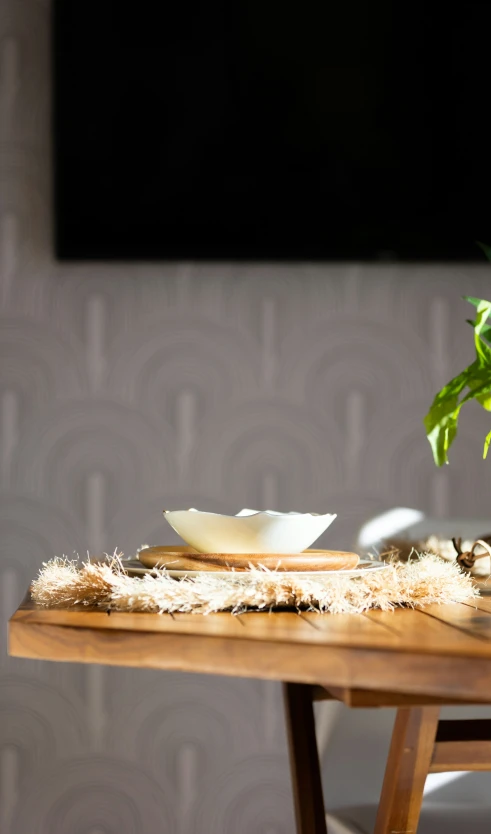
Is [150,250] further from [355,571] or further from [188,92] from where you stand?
[355,571]

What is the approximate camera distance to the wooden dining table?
1.95 ft

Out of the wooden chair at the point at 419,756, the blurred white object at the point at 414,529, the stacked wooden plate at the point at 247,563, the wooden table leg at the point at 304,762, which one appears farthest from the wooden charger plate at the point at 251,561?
the blurred white object at the point at 414,529

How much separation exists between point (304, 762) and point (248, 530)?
0.44 metres

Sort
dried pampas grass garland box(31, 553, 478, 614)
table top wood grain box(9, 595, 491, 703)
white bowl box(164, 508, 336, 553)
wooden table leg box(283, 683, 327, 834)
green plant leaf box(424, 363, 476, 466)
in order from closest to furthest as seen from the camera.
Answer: table top wood grain box(9, 595, 491, 703) → dried pampas grass garland box(31, 553, 478, 614) → white bowl box(164, 508, 336, 553) → green plant leaf box(424, 363, 476, 466) → wooden table leg box(283, 683, 327, 834)

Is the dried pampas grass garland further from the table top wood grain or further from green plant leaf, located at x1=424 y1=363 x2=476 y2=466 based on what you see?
green plant leaf, located at x1=424 y1=363 x2=476 y2=466

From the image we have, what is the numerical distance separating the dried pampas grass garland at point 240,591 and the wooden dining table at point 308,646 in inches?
0.5

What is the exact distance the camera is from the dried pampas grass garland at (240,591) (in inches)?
29.1

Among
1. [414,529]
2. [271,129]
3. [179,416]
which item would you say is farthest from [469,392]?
[271,129]

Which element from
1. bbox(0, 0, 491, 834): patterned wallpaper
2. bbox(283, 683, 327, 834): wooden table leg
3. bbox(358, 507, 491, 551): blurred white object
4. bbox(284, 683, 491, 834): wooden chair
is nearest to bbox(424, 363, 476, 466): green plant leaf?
bbox(284, 683, 491, 834): wooden chair

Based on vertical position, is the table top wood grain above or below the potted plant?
below

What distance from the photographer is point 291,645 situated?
0.62 meters

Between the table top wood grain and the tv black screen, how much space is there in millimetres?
1775

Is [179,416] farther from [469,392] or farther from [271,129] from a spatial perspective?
[469,392]

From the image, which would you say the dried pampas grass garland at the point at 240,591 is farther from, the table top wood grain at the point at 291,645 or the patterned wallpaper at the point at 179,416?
the patterned wallpaper at the point at 179,416
